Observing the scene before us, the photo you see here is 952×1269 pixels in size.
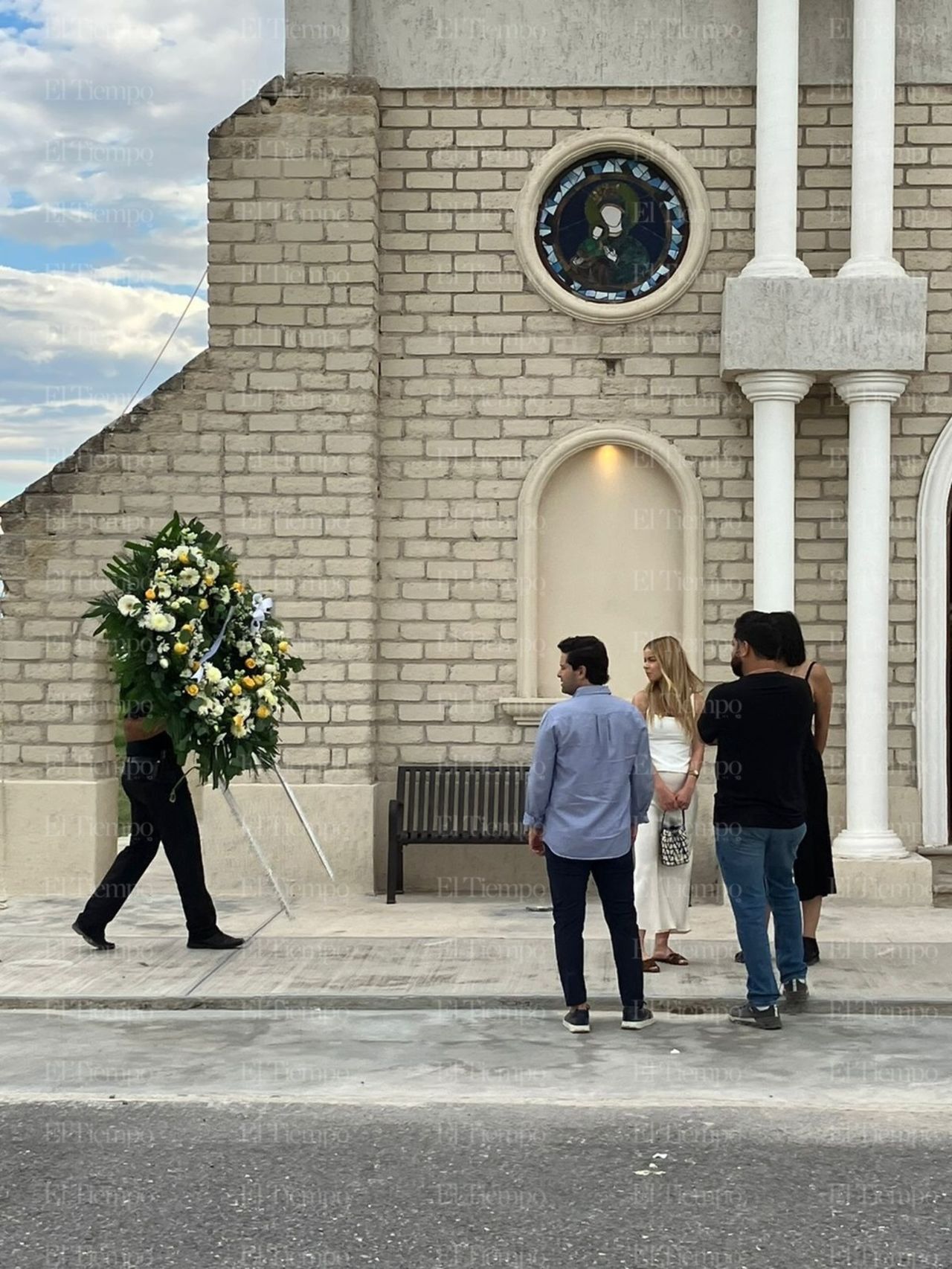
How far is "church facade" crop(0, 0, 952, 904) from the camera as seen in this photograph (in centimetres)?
1262

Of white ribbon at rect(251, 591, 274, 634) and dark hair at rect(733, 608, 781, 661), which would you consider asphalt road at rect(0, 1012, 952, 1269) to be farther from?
white ribbon at rect(251, 591, 274, 634)

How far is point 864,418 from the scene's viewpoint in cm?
1235

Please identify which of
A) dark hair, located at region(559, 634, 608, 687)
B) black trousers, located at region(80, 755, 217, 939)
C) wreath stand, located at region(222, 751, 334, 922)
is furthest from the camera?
wreath stand, located at region(222, 751, 334, 922)

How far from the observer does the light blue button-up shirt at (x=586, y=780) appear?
7.91 metres

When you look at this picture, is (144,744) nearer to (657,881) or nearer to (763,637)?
(657,881)

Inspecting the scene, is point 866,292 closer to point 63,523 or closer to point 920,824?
point 920,824

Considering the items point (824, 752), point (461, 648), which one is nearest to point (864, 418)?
point (824, 752)

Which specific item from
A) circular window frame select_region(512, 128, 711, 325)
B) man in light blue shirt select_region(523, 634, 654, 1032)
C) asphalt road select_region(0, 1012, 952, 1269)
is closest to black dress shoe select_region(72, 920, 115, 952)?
asphalt road select_region(0, 1012, 952, 1269)

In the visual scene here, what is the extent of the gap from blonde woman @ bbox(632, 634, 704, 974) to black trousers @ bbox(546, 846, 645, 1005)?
3.95 ft

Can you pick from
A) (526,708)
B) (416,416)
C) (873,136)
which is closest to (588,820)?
(526,708)

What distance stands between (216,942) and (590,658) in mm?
3313

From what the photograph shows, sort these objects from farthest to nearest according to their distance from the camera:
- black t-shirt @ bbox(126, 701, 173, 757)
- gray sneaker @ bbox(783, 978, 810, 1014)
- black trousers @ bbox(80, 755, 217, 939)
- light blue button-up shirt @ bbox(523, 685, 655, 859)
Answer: black t-shirt @ bbox(126, 701, 173, 757)
black trousers @ bbox(80, 755, 217, 939)
gray sneaker @ bbox(783, 978, 810, 1014)
light blue button-up shirt @ bbox(523, 685, 655, 859)

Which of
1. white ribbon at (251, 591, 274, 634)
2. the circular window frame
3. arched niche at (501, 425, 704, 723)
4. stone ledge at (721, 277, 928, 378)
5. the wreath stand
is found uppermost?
the circular window frame

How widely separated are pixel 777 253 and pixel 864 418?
130cm
